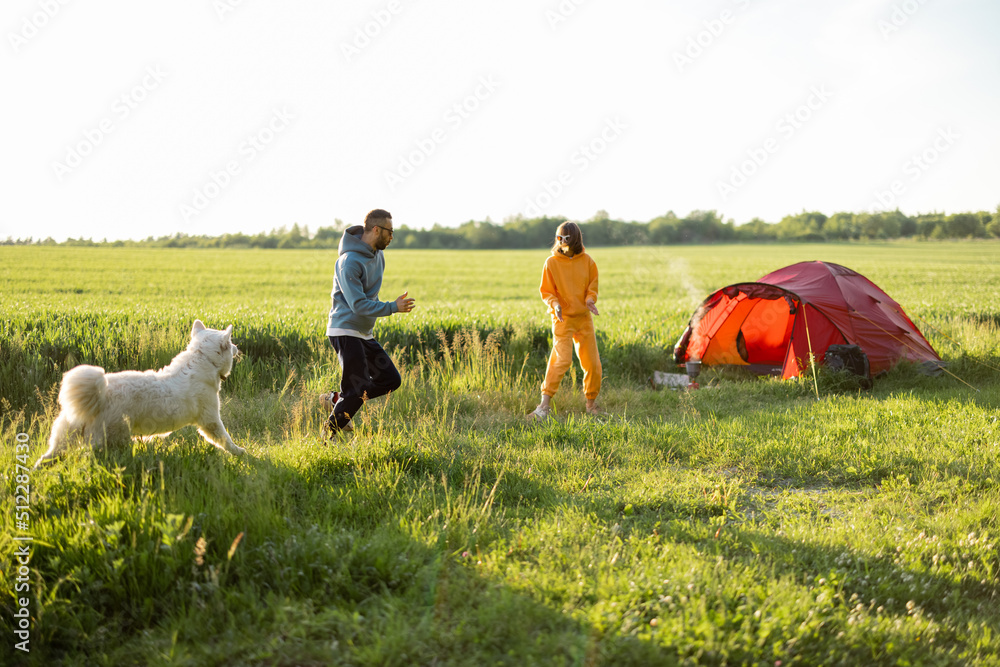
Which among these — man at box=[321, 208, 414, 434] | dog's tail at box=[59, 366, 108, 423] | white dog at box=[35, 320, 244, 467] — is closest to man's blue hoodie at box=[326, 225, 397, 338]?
man at box=[321, 208, 414, 434]

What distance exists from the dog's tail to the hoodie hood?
2236 millimetres

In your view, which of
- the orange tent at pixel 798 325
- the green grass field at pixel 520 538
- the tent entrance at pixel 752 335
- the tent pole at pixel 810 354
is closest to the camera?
the green grass field at pixel 520 538

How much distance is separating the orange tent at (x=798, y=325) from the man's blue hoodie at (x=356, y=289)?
19.9 ft

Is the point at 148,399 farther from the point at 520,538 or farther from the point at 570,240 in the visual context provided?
the point at 570,240

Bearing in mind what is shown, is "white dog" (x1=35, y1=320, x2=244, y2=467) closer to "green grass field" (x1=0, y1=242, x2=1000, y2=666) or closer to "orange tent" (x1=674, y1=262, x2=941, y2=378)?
"green grass field" (x1=0, y1=242, x2=1000, y2=666)

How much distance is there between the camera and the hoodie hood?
5.64 m

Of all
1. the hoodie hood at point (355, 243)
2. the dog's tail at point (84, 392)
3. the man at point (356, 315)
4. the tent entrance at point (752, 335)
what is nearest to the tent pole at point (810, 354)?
the tent entrance at point (752, 335)

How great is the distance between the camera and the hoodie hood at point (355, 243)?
564 cm

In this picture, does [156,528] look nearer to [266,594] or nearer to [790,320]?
[266,594]

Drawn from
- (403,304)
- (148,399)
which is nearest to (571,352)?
(403,304)

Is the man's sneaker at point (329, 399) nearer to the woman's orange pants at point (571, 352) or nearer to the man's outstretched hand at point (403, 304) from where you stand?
the man's outstretched hand at point (403, 304)

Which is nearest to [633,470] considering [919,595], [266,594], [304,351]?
[919,595]

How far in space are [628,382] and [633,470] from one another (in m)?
4.28

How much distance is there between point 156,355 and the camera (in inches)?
331
